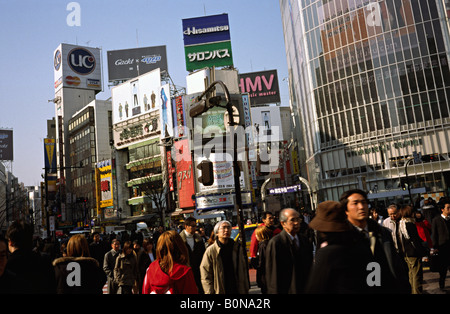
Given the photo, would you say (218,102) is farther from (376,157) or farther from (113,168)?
(113,168)

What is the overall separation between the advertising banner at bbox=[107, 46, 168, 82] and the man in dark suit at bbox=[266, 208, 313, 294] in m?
93.3

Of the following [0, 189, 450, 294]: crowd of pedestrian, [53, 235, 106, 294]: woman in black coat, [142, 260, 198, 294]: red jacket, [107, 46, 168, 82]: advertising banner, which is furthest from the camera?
[107, 46, 168, 82]: advertising banner

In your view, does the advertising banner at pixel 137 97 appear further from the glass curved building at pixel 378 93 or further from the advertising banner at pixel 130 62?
the glass curved building at pixel 378 93

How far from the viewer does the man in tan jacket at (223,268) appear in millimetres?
6094

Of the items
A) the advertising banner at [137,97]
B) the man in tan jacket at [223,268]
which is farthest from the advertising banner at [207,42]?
the man in tan jacket at [223,268]

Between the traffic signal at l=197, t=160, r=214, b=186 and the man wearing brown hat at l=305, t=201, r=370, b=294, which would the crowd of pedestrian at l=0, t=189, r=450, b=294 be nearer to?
the man wearing brown hat at l=305, t=201, r=370, b=294

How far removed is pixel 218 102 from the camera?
1162 cm

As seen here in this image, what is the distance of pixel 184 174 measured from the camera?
66625 mm

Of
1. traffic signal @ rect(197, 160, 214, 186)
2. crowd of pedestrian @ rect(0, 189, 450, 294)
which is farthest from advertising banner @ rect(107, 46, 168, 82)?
crowd of pedestrian @ rect(0, 189, 450, 294)

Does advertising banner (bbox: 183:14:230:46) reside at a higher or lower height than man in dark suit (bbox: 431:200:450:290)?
higher

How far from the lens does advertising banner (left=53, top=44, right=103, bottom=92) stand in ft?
362

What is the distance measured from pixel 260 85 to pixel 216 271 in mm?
107102

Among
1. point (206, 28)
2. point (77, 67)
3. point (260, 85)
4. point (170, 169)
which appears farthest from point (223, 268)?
point (77, 67)
